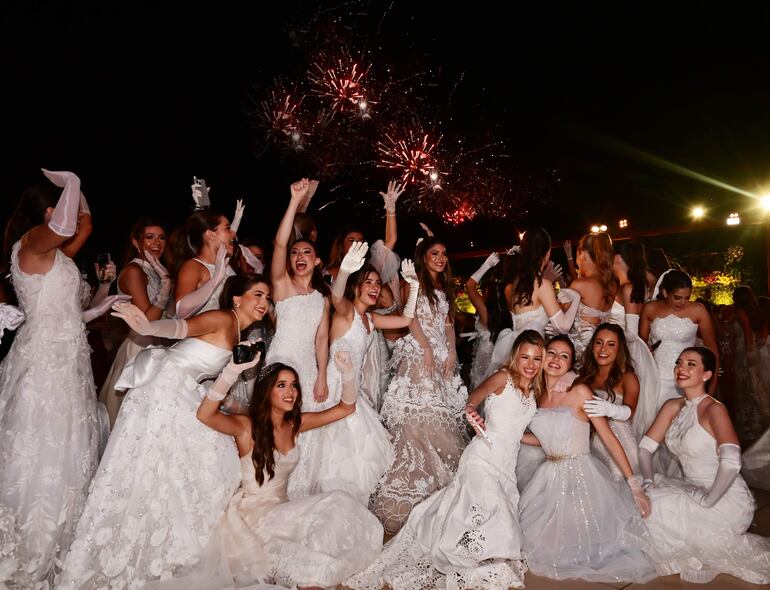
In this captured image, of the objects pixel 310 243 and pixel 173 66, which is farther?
pixel 173 66

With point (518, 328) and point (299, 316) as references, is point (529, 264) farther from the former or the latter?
point (299, 316)

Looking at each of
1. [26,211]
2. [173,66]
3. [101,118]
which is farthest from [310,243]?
[173,66]

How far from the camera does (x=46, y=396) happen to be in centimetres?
346

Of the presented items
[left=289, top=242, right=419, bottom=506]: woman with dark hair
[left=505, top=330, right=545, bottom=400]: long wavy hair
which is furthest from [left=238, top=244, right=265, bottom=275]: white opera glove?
[left=505, top=330, right=545, bottom=400]: long wavy hair

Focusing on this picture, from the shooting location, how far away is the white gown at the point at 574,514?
350 cm

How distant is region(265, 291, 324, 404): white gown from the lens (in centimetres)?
430

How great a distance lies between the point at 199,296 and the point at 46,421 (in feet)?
3.71

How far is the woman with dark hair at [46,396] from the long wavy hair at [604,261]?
4.26 meters

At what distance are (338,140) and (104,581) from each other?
9.24 m

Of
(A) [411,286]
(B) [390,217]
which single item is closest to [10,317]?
(A) [411,286]

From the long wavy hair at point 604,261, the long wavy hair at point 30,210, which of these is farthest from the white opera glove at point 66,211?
the long wavy hair at point 604,261

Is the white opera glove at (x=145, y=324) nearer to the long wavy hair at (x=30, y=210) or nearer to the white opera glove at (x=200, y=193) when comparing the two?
the long wavy hair at (x=30, y=210)

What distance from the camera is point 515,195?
15.0m

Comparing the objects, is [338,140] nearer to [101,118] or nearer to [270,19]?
[270,19]
